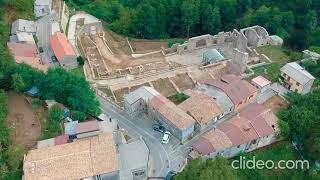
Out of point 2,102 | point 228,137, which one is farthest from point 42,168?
point 228,137

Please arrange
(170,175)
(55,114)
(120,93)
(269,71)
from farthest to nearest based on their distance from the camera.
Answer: (269,71) → (120,93) → (55,114) → (170,175)

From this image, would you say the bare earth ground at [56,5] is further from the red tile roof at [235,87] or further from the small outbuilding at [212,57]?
the red tile roof at [235,87]

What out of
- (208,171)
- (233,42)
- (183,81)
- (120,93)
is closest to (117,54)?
(120,93)

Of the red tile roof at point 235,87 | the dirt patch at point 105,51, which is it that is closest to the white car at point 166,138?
the red tile roof at point 235,87

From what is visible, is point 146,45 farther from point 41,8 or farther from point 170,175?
point 170,175

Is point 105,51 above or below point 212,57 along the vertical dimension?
below

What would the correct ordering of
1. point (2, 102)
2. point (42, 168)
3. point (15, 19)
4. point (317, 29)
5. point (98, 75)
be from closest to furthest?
point (42, 168) → point (2, 102) → point (98, 75) → point (15, 19) → point (317, 29)

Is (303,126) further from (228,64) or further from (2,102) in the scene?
(2,102)
